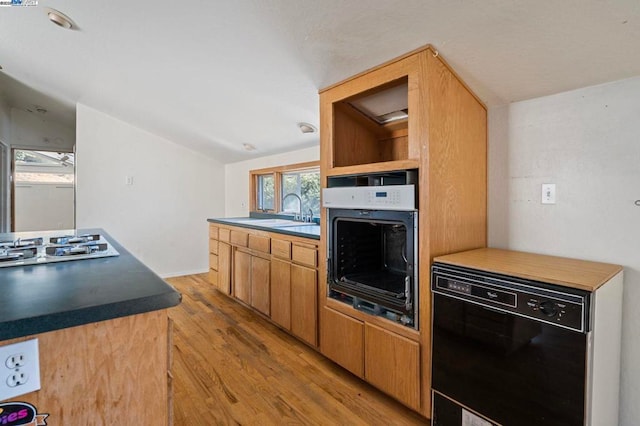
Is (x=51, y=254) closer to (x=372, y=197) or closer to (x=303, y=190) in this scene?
(x=372, y=197)

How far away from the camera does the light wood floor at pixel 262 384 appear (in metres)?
1.70

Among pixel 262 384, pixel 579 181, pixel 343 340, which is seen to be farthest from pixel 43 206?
pixel 579 181

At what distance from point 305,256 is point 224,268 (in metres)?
1.67

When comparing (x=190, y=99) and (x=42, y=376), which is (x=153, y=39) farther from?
(x=42, y=376)

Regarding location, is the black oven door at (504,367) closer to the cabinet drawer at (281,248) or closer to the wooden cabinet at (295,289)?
the wooden cabinet at (295,289)

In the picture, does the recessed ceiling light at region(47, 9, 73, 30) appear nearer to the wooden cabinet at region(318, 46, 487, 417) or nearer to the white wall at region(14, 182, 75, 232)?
the wooden cabinet at region(318, 46, 487, 417)

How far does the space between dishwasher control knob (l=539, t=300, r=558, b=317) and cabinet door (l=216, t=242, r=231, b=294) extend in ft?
9.83

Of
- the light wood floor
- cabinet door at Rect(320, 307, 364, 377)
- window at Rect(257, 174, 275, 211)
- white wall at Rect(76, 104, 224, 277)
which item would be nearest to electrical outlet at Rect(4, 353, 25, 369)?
the light wood floor

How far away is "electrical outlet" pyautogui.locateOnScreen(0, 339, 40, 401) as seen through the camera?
2.22 feet

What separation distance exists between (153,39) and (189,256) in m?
3.42

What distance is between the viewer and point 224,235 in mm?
3689

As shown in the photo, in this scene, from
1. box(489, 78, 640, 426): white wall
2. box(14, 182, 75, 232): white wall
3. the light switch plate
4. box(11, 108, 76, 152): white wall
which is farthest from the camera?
box(14, 182, 75, 232): white wall

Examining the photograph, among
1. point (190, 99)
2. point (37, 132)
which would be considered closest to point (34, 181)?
point (37, 132)

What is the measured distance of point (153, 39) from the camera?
2.09 m
